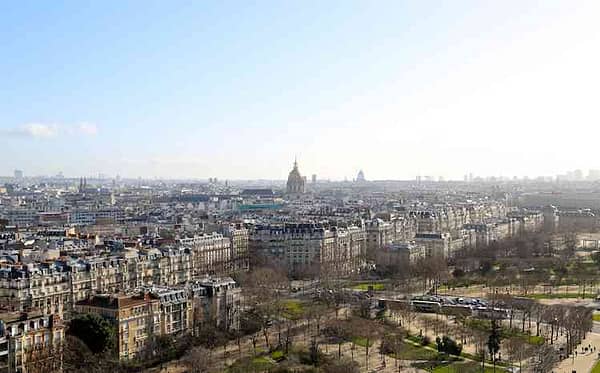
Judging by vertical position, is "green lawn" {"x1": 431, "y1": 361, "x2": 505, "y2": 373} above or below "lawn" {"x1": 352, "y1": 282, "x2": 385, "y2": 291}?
below

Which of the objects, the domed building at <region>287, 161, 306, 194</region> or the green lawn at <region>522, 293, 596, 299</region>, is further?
the domed building at <region>287, 161, 306, 194</region>

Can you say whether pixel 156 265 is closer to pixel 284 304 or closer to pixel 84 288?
pixel 84 288

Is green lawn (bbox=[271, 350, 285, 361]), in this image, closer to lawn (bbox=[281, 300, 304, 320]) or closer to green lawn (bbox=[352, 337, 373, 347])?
green lawn (bbox=[352, 337, 373, 347])

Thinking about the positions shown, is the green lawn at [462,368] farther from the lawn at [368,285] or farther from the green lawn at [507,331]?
the lawn at [368,285]

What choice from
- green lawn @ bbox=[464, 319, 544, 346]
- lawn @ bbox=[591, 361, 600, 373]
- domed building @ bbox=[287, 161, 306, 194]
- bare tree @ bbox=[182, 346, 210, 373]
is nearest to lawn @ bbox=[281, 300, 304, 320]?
bare tree @ bbox=[182, 346, 210, 373]

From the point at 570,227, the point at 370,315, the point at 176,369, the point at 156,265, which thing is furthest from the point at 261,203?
the point at 176,369

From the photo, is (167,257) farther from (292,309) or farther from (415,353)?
(415,353)

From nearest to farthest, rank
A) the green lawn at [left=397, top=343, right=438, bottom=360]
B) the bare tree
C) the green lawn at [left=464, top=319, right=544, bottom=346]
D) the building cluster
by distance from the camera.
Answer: the bare tree < the building cluster < the green lawn at [left=397, top=343, right=438, bottom=360] < the green lawn at [left=464, top=319, right=544, bottom=346]

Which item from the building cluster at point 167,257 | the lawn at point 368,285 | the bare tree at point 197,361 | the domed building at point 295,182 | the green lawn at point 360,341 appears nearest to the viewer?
the bare tree at point 197,361

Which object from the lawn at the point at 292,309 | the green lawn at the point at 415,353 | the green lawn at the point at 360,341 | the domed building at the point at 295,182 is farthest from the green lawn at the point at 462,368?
the domed building at the point at 295,182

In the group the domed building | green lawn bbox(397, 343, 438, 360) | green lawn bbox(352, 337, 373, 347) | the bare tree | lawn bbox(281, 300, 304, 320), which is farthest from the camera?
the domed building

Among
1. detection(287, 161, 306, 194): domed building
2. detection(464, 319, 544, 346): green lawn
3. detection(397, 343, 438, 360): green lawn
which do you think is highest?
detection(287, 161, 306, 194): domed building
